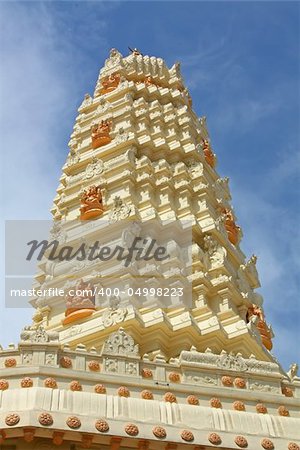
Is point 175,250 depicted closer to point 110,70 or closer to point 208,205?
point 208,205

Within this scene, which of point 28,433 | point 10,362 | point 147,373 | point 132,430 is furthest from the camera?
point 147,373

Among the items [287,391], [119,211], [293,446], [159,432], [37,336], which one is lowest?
[293,446]

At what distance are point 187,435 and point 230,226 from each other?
13.9m

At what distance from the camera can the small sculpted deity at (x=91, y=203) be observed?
24906 millimetres

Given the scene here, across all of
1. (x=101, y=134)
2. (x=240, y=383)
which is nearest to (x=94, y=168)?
(x=101, y=134)

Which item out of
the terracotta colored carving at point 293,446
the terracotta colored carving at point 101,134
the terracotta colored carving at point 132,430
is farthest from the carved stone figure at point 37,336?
the terracotta colored carving at point 101,134

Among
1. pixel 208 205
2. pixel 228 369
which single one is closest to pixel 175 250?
pixel 208 205

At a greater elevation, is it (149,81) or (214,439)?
(149,81)

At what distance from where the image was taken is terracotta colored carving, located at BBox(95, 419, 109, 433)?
537 inches

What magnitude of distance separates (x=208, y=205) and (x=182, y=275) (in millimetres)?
4557

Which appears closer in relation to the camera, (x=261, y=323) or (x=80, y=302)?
(x=80, y=302)

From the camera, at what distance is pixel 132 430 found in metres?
13.8

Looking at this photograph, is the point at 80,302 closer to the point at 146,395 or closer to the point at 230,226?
the point at 146,395

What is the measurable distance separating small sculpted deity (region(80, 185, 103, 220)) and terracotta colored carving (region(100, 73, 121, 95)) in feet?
27.5
